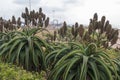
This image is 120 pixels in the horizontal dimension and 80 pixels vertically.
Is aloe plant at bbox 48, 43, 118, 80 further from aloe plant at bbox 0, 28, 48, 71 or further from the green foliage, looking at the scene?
aloe plant at bbox 0, 28, 48, 71

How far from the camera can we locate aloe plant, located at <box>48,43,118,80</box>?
761cm

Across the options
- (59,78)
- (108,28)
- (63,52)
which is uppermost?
(108,28)

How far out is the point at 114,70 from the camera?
25.3ft

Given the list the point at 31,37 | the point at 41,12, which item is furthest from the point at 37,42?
the point at 41,12

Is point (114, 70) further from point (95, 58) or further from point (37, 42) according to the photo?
point (37, 42)

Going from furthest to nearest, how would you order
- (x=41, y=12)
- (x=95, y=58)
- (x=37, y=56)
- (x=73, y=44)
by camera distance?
(x=41, y=12), (x=37, y=56), (x=73, y=44), (x=95, y=58)

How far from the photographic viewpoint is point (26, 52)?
8.82 m

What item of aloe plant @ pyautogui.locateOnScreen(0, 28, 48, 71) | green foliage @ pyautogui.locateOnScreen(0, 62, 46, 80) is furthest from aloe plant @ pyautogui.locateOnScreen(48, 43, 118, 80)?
aloe plant @ pyautogui.locateOnScreen(0, 28, 48, 71)

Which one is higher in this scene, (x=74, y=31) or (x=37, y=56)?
(x=74, y=31)

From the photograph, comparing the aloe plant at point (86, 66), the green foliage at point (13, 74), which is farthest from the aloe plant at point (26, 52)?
the aloe plant at point (86, 66)

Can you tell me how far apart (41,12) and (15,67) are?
224cm

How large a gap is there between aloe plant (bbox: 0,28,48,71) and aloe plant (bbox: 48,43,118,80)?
1074 mm

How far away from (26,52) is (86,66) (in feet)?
6.07

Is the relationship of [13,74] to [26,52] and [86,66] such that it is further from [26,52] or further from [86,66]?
[86,66]
